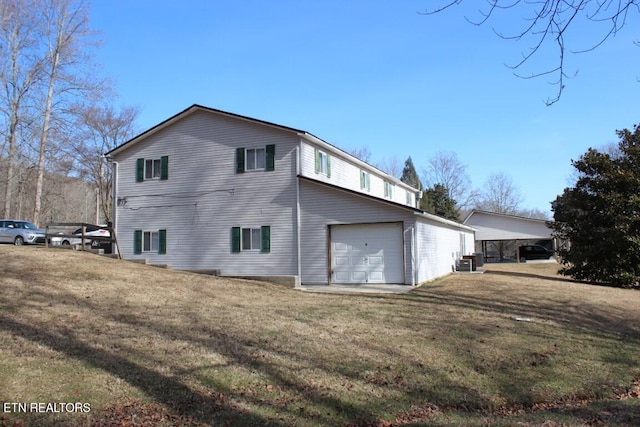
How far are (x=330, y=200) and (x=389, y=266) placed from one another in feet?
11.6

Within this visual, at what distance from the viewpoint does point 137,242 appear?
22250 millimetres

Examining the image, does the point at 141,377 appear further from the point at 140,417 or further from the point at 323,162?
the point at 323,162

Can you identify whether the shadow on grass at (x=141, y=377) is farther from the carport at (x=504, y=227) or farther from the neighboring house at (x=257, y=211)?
the carport at (x=504, y=227)

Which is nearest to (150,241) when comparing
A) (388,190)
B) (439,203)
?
(388,190)

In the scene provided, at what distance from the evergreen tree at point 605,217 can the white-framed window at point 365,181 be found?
9.81m

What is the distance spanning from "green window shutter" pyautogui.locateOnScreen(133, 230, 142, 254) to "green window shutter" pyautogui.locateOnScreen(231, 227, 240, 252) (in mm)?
5053

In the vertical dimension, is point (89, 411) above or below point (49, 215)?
below

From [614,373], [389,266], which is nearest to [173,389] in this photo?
[614,373]

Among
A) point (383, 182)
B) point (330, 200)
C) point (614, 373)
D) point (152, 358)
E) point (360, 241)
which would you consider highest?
point (383, 182)

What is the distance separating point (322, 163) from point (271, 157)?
2.72 metres

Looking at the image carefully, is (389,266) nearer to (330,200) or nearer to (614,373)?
(330,200)

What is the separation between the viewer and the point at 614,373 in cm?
764

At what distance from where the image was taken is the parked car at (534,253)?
42188 millimetres

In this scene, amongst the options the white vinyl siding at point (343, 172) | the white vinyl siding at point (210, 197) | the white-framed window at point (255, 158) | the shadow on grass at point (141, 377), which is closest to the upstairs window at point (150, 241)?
the white vinyl siding at point (210, 197)
